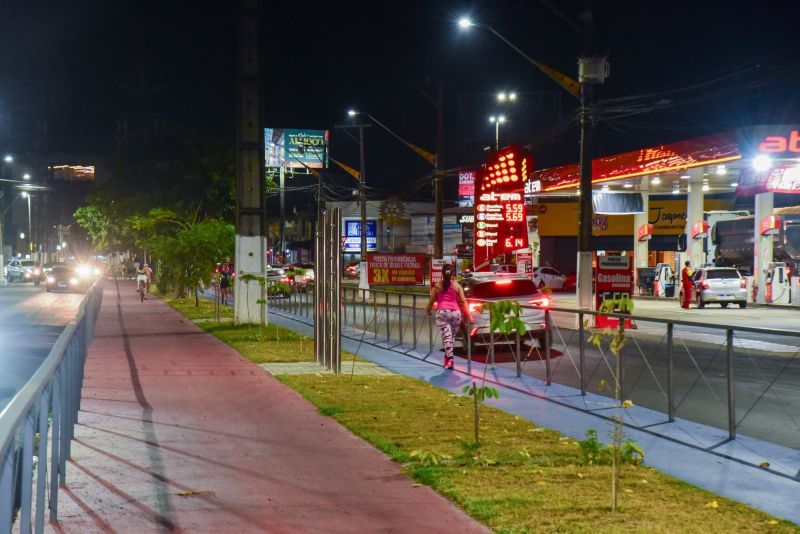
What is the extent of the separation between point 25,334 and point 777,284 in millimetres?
27378

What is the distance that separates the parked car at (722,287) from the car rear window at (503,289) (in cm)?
1731

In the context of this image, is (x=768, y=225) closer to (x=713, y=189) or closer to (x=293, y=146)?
(x=713, y=189)

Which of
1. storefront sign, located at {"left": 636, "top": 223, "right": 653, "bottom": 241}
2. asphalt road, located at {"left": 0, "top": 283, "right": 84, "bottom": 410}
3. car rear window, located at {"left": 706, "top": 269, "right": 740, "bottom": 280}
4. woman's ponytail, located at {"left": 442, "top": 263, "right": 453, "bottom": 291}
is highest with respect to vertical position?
storefront sign, located at {"left": 636, "top": 223, "right": 653, "bottom": 241}

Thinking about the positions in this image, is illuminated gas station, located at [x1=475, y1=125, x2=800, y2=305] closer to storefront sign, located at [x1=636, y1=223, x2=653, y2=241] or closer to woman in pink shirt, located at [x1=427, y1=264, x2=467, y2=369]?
storefront sign, located at [x1=636, y1=223, x2=653, y2=241]

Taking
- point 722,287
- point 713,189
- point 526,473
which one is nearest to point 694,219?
point 713,189

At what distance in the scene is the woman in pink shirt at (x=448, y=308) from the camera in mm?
16406

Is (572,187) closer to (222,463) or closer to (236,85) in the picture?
(236,85)

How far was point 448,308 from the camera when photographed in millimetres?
16391

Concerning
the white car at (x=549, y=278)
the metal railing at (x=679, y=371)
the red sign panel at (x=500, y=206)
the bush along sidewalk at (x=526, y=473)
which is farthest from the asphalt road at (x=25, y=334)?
the white car at (x=549, y=278)

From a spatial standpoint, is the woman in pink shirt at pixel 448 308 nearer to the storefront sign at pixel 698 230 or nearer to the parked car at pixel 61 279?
the storefront sign at pixel 698 230

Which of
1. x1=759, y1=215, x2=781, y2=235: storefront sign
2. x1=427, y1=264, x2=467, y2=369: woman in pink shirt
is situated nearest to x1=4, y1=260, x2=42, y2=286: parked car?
x1=759, y1=215, x2=781, y2=235: storefront sign

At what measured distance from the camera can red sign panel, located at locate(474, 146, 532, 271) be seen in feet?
111

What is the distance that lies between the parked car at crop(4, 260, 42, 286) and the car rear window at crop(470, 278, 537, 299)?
57.6 meters

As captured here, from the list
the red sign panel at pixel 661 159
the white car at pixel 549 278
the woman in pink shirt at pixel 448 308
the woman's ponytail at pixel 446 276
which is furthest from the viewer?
the white car at pixel 549 278
